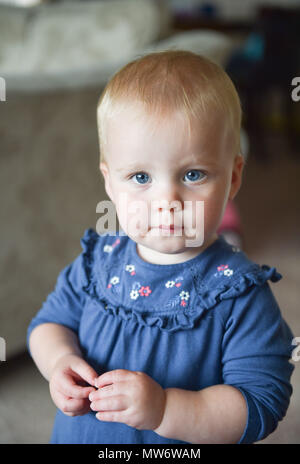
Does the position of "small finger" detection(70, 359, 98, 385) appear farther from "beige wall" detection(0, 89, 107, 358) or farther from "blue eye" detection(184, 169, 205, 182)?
"beige wall" detection(0, 89, 107, 358)

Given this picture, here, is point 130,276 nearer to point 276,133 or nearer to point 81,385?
point 81,385

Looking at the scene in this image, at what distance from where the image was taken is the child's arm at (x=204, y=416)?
614 millimetres

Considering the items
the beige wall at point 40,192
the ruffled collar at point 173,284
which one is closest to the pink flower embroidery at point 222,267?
the ruffled collar at point 173,284

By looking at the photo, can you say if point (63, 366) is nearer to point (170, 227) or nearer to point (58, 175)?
point (170, 227)

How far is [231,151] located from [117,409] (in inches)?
14.2

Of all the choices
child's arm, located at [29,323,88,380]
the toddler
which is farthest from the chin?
child's arm, located at [29,323,88,380]

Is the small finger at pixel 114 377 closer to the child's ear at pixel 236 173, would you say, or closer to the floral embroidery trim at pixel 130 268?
the floral embroidery trim at pixel 130 268

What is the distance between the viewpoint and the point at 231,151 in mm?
646

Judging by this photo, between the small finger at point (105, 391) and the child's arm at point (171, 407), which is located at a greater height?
the small finger at point (105, 391)

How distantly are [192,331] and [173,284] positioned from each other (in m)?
0.07

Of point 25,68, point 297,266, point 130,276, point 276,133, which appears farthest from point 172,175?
point 276,133

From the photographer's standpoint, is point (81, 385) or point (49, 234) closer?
point (81, 385)

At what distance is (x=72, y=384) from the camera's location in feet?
2.14

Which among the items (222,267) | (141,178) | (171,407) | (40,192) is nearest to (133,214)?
(141,178)
